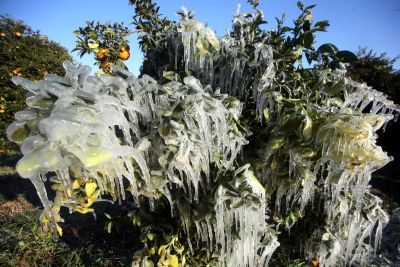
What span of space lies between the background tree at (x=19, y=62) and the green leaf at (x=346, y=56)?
30.4 feet

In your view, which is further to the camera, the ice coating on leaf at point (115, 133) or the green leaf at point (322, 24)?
the green leaf at point (322, 24)

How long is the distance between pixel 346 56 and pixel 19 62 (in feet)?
34.2

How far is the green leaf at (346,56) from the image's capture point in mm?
2395

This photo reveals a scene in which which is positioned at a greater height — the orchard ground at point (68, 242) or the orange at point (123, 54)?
the orange at point (123, 54)

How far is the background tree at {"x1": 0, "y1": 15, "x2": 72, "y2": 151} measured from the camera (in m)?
9.26

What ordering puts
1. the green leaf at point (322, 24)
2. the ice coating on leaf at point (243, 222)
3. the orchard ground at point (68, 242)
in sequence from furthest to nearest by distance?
the orchard ground at point (68, 242), the green leaf at point (322, 24), the ice coating on leaf at point (243, 222)

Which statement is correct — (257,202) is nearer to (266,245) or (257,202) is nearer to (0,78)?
(266,245)

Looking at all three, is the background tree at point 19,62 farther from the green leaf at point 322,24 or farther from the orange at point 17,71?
the green leaf at point 322,24

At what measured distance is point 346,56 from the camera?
95.0 inches

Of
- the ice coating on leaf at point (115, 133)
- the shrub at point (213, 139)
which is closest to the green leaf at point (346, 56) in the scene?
the shrub at point (213, 139)

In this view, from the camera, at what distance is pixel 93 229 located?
4.50 metres

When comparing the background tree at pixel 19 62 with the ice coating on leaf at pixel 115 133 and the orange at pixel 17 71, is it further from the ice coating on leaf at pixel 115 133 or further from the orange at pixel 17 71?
the ice coating on leaf at pixel 115 133

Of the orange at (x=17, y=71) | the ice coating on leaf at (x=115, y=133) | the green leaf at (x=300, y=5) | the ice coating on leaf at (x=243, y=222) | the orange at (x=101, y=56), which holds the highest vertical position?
the orange at (x=17, y=71)

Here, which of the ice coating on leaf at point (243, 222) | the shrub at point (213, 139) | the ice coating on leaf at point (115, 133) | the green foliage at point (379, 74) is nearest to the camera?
the ice coating on leaf at point (115, 133)
